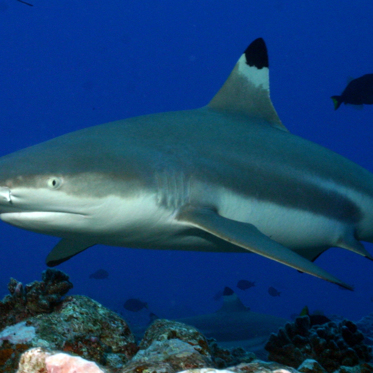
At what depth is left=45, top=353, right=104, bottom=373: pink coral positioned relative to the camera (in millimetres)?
1287

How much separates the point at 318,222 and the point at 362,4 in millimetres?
98534

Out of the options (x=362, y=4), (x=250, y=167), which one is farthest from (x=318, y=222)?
(x=362, y=4)

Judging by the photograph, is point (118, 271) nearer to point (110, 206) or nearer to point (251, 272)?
point (251, 272)

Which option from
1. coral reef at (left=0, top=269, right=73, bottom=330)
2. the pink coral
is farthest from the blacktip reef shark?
the pink coral

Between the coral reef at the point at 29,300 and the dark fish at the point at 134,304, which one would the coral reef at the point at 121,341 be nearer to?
the coral reef at the point at 29,300

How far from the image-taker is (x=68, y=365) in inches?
52.6

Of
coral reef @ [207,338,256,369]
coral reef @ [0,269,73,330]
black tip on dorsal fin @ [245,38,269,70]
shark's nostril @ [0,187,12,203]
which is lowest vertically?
coral reef @ [207,338,256,369]

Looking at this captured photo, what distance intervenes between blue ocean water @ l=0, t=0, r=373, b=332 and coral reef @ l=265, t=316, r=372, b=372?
288 feet

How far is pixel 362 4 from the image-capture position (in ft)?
278

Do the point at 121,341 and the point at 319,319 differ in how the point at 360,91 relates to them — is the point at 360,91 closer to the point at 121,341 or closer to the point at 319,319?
the point at 319,319

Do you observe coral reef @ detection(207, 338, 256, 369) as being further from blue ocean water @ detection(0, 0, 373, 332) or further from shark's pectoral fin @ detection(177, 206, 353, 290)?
blue ocean water @ detection(0, 0, 373, 332)

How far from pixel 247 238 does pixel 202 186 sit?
0.75m

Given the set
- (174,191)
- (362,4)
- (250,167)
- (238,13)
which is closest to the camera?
(174,191)

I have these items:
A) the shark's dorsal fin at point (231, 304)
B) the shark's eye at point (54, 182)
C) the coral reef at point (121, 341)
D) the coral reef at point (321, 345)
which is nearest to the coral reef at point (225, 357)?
the coral reef at point (121, 341)
